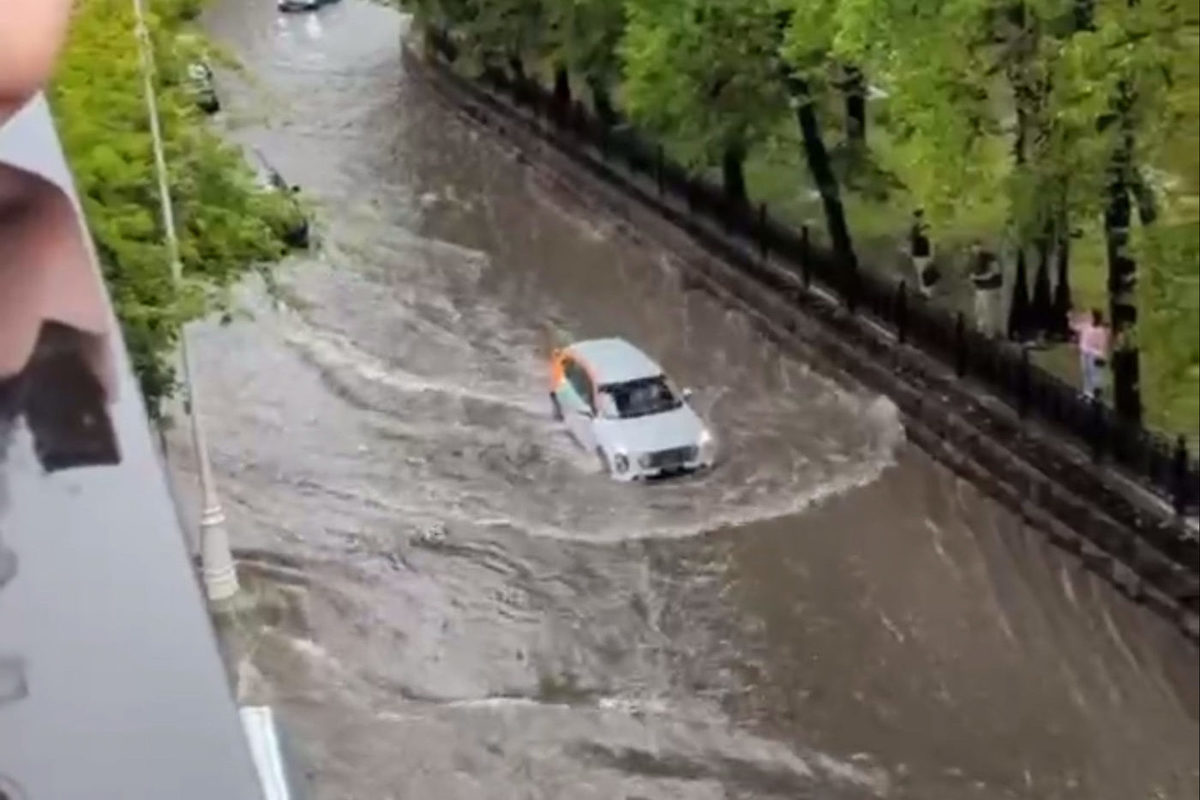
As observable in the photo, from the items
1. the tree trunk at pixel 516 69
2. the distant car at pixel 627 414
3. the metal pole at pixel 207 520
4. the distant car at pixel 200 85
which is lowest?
the tree trunk at pixel 516 69

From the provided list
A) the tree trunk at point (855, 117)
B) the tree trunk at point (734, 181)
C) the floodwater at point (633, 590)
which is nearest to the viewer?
the floodwater at point (633, 590)

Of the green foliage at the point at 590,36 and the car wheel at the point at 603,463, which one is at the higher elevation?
the green foliage at the point at 590,36

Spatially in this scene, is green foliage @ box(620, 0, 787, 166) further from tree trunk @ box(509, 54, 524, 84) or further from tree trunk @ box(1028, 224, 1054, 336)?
tree trunk @ box(509, 54, 524, 84)

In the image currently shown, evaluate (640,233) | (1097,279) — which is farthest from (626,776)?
(640,233)

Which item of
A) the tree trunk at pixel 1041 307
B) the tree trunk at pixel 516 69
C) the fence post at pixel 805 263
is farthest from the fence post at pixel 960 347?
the tree trunk at pixel 516 69

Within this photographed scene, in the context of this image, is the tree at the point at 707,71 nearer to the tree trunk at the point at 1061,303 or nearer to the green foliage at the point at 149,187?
the tree trunk at the point at 1061,303

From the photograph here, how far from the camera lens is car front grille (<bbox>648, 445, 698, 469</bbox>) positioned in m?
26.1

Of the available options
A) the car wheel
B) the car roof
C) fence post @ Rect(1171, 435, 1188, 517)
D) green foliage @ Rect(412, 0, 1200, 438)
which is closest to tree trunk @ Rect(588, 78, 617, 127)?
green foliage @ Rect(412, 0, 1200, 438)

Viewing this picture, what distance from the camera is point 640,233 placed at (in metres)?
37.6

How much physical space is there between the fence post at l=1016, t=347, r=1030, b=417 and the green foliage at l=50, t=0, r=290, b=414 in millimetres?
8917

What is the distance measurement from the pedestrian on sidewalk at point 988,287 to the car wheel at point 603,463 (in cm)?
520

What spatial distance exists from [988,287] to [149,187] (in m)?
12.1

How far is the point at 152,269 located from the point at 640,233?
61.0 ft

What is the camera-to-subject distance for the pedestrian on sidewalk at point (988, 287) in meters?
28.5
